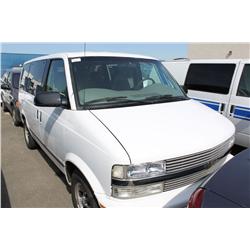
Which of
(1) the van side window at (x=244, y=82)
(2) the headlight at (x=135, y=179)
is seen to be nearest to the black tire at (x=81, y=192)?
(2) the headlight at (x=135, y=179)

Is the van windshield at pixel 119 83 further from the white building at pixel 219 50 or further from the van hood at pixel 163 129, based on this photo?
the white building at pixel 219 50

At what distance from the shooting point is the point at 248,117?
4355 mm

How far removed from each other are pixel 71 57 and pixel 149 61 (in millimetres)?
1189

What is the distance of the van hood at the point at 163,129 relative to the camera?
203cm

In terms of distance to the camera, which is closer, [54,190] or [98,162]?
[98,162]

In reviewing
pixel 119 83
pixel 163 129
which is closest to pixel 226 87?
pixel 119 83

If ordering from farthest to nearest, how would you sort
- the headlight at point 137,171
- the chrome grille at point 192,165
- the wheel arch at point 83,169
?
the wheel arch at point 83,169
the chrome grille at point 192,165
the headlight at point 137,171

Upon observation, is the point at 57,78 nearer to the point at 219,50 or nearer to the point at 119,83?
the point at 119,83

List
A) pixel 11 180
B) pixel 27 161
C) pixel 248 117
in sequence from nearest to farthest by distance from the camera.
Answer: pixel 11 180
pixel 248 117
pixel 27 161

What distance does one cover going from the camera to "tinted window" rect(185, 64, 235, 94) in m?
4.80

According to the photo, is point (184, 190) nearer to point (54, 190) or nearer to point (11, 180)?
point (54, 190)

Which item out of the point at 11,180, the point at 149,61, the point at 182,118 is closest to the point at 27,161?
the point at 11,180

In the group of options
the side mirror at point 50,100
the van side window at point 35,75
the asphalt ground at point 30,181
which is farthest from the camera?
the van side window at point 35,75

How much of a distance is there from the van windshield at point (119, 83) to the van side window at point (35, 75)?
4.10 feet
